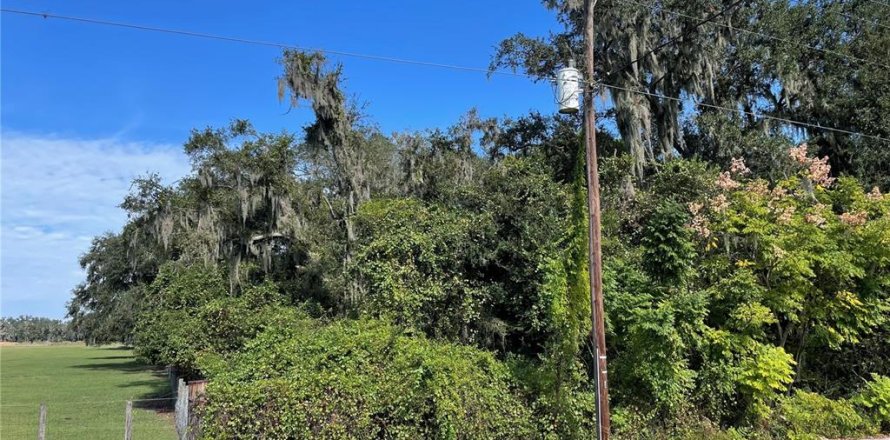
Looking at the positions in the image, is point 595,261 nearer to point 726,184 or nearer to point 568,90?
point 568,90

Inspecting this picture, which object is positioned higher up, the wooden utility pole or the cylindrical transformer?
the cylindrical transformer

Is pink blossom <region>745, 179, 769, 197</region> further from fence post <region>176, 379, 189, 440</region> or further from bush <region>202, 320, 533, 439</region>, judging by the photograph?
fence post <region>176, 379, 189, 440</region>

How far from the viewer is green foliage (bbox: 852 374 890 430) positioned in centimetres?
1195

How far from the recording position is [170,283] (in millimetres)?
20594

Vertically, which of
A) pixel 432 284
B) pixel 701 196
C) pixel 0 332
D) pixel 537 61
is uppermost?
pixel 537 61

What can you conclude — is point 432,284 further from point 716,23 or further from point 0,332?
point 0,332

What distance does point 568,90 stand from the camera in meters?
9.03

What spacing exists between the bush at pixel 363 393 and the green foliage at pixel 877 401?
24.8ft

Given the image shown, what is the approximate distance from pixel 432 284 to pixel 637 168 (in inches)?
311

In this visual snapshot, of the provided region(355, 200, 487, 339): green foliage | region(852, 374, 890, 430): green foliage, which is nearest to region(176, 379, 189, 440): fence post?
region(355, 200, 487, 339): green foliage

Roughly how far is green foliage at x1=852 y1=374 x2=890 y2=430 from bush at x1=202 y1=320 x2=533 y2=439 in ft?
24.8

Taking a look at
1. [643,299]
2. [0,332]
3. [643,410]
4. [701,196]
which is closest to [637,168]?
[701,196]

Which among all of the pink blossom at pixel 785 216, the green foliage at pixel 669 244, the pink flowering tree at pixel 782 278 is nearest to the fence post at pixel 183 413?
the green foliage at pixel 669 244

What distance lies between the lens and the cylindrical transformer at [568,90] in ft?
29.6
